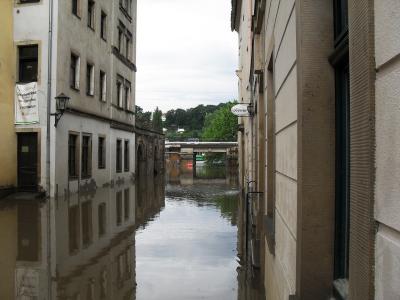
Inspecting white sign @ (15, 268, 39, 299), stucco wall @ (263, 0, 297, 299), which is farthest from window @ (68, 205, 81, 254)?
stucco wall @ (263, 0, 297, 299)

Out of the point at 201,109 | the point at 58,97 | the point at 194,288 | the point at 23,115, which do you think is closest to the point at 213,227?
the point at 194,288

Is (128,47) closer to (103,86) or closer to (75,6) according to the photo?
(103,86)

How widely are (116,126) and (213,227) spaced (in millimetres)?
15024

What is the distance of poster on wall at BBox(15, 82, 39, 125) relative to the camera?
17375mm

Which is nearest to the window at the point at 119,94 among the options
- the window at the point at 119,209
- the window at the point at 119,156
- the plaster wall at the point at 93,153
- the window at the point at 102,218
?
the plaster wall at the point at 93,153

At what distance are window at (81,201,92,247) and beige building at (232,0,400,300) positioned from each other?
5.32 metres

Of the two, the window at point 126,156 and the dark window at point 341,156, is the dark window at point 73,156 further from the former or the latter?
the dark window at point 341,156

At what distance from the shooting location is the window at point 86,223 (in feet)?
30.8

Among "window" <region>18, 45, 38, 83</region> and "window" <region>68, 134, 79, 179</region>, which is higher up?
"window" <region>18, 45, 38, 83</region>

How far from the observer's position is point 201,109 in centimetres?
14950

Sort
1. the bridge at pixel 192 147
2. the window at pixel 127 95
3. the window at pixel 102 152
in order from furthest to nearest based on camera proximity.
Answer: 1. the bridge at pixel 192 147
2. the window at pixel 127 95
3. the window at pixel 102 152

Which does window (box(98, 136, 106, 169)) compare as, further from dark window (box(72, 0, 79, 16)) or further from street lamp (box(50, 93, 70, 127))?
dark window (box(72, 0, 79, 16))

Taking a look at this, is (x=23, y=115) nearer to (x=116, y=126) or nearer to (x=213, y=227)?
(x=116, y=126)

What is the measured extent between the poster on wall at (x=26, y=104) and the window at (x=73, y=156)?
6.19 ft
